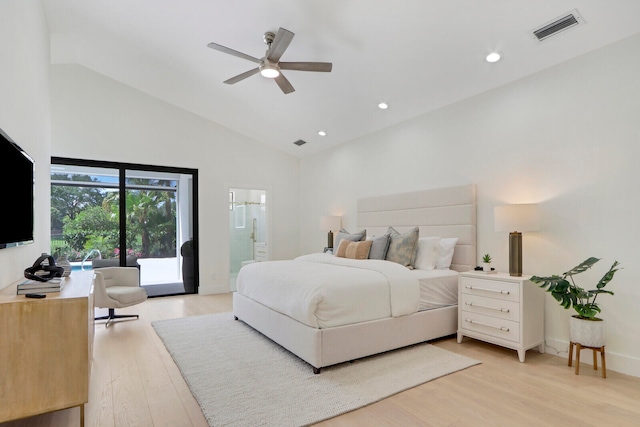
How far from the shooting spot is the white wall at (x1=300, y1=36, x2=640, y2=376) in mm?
2842

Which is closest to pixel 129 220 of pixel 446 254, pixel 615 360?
pixel 446 254

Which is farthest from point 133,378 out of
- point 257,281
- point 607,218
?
point 607,218

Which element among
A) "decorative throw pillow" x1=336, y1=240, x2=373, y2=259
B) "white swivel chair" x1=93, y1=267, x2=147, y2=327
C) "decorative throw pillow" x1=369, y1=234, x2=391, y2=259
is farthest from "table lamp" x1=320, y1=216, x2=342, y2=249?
"white swivel chair" x1=93, y1=267, x2=147, y2=327

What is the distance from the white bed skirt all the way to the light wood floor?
1.31ft

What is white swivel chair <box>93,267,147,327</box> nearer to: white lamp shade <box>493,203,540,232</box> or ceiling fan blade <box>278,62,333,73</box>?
ceiling fan blade <box>278,62,333,73</box>

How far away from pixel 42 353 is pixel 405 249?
3295mm

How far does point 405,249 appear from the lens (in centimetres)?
404

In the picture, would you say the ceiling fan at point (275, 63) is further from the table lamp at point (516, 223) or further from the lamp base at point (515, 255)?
the lamp base at point (515, 255)

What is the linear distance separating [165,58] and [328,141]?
281 centimetres

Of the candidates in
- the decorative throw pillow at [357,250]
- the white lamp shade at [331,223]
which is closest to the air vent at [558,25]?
the decorative throw pillow at [357,250]

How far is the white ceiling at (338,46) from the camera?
115 inches

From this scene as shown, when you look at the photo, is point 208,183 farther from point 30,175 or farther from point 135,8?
point 30,175

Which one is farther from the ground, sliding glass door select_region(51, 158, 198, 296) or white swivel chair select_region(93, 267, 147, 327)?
sliding glass door select_region(51, 158, 198, 296)

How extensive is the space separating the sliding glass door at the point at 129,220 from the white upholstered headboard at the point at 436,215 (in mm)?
3217
